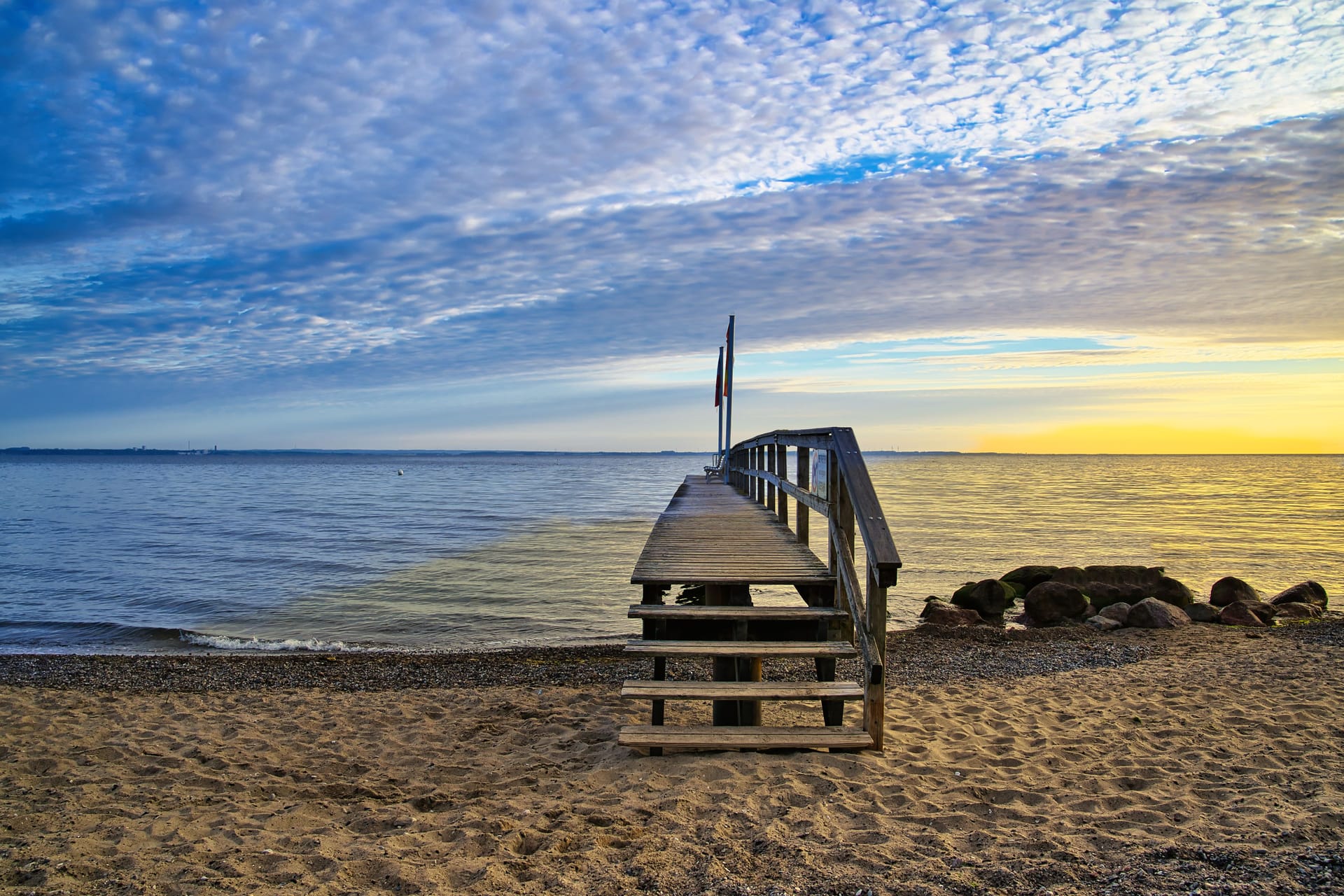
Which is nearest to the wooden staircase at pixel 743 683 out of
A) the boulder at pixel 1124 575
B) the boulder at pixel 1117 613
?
the boulder at pixel 1117 613

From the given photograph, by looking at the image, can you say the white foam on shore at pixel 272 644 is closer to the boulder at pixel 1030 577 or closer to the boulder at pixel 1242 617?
the boulder at pixel 1030 577

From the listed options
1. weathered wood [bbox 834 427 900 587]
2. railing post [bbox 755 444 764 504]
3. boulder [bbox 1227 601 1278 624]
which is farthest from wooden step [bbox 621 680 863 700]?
boulder [bbox 1227 601 1278 624]

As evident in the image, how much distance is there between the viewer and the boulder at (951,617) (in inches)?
430

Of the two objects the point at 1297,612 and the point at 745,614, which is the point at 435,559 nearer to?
the point at 745,614

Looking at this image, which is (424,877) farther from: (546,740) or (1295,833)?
(1295,833)

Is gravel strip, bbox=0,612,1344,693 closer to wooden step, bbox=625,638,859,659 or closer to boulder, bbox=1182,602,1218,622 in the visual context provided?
boulder, bbox=1182,602,1218,622

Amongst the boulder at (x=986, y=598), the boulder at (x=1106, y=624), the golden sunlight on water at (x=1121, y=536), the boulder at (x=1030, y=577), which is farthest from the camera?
the golden sunlight on water at (x=1121, y=536)

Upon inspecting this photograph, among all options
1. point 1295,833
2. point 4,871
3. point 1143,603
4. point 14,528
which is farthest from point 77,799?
point 14,528

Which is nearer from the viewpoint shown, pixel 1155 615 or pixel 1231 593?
pixel 1155 615

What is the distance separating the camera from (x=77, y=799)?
4.38 m

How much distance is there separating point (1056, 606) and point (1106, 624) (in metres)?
0.94

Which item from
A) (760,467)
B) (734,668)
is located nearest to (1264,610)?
(760,467)

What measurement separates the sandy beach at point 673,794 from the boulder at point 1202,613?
374 cm

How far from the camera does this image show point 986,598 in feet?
39.6
